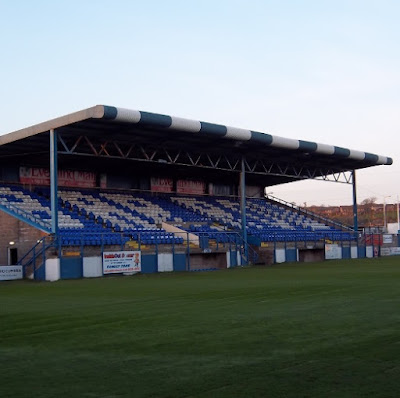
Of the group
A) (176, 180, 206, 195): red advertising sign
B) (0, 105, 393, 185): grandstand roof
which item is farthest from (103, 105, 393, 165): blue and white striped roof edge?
(176, 180, 206, 195): red advertising sign

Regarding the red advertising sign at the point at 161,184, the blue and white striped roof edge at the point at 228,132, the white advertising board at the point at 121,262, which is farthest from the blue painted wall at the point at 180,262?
the red advertising sign at the point at 161,184

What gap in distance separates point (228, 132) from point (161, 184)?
13256 mm

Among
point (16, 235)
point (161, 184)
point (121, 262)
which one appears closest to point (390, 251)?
→ point (161, 184)

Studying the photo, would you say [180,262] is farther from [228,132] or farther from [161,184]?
[161,184]

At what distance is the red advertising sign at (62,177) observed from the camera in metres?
36.3

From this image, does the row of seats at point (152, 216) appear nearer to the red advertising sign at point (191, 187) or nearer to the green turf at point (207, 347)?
the red advertising sign at point (191, 187)

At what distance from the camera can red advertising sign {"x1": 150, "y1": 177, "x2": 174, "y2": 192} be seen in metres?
43.4

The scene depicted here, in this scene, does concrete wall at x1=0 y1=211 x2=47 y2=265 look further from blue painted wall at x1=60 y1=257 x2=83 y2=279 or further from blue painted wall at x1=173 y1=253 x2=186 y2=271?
blue painted wall at x1=173 y1=253 x2=186 y2=271

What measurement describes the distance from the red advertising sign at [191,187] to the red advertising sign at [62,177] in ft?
25.1

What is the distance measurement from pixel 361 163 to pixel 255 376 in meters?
39.3

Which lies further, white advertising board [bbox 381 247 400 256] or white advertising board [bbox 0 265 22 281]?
white advertising board [bbox 381 247 400 256]

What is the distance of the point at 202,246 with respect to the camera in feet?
108

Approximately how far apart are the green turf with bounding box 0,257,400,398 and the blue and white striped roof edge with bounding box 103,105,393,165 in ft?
42.5

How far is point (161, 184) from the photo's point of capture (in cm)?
4406
